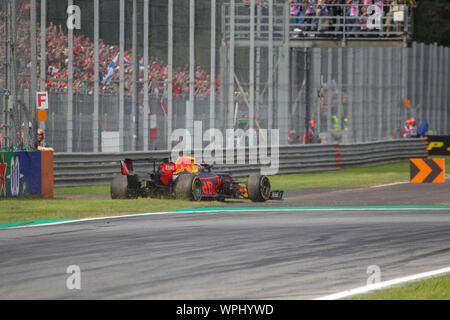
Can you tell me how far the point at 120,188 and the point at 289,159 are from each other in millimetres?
9937

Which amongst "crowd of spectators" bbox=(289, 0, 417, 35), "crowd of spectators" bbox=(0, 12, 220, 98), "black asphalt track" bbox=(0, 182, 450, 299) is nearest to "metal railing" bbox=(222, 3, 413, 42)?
"crowd of spectators" bbox=(289, 0, 417, 35)

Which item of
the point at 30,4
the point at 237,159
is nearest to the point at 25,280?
the point at 30,4

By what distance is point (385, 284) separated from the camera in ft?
25.1

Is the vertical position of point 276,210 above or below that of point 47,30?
below

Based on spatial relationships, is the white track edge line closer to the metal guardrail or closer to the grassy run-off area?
the grassy run-off area

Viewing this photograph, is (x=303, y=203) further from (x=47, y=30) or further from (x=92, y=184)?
(x=47, y=30)

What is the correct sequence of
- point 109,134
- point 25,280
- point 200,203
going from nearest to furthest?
1. point 25,280
2. point 200,203
3. point 109,134

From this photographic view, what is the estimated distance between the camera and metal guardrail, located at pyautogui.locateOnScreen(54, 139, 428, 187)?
67.6ft

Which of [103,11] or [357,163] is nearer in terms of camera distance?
[103,11]

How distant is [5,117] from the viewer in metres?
16.4

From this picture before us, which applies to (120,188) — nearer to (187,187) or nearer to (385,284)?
(187,187)

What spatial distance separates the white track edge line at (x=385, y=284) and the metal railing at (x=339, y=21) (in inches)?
762

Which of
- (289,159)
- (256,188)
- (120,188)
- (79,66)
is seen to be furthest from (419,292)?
(289,159)

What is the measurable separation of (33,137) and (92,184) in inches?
161
